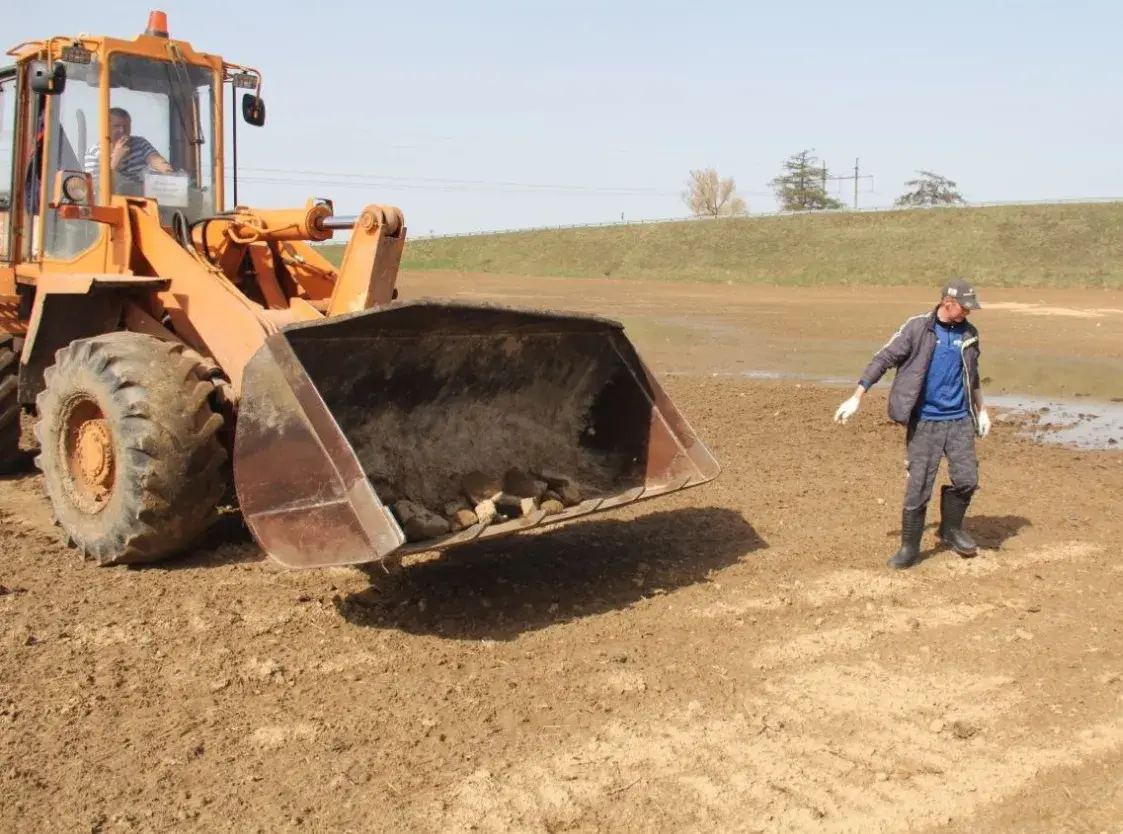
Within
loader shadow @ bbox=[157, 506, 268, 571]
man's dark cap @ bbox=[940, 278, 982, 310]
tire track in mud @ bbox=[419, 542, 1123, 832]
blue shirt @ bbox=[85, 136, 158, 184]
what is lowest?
tire track in mud @ bbox=[419, 542, 1123, 832]

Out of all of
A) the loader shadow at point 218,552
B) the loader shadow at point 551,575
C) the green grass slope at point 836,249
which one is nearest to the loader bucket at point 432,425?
the loader shadow at point 551,575

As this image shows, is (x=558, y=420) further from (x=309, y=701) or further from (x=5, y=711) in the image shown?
(x=5, y=711)

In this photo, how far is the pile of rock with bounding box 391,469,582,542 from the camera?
554cm

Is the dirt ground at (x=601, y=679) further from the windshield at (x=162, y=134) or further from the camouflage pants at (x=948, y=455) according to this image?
the windshield at (x=162, y=134)

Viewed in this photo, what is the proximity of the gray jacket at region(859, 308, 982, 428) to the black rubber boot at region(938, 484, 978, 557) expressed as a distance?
1.45 ft

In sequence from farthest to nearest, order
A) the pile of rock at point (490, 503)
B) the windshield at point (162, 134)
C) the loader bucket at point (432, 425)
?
the windshield at point (162, 134)
the pile of rock at point (490, 503)
the loader bucket at point (432, 425)

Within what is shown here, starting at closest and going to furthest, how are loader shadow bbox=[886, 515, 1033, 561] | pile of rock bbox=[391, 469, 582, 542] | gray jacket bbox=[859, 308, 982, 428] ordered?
1. pile of rock bbox=[391, 469, 582, 542]
2. gray jacket bbox=[859, 308, 982, 428]
3. loader shadow bbox=[886, 515, 1033, 561]

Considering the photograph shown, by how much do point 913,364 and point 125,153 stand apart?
4942 mm

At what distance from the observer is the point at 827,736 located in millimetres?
4340

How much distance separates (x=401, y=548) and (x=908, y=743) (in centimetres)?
217

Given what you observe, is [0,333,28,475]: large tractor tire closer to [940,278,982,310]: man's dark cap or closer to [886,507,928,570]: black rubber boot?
[886,507,928,570]: black rubber boot

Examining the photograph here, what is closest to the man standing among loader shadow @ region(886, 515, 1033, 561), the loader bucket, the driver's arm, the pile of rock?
loader shadow @ region(886, 515, 1033, 561)

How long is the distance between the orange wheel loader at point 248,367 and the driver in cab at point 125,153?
0.06 ft

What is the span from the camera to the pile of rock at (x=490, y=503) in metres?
5.54
